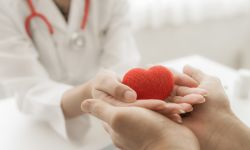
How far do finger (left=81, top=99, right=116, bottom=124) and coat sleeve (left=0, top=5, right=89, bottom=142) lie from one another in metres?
0.24

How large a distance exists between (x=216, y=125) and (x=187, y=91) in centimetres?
9

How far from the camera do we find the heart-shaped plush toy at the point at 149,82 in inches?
22.2

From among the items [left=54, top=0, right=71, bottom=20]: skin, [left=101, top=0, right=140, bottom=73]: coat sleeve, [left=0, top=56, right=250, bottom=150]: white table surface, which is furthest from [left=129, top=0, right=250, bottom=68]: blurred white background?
[left=0, top=56, right=250, bottom=150]: white table surface

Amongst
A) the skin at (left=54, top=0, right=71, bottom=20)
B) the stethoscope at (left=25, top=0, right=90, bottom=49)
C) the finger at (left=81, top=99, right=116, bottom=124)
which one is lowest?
the finger at (left=81, top=99, right=116, bottom=124)

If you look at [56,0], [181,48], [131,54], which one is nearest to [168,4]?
[181,48]

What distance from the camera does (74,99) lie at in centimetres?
74

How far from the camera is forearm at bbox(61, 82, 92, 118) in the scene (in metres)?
0.72

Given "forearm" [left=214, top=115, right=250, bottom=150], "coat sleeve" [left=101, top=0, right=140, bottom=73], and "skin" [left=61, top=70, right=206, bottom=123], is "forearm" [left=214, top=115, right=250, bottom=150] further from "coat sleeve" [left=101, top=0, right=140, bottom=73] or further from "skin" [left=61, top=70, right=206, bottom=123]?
"coat sleeve" [left=101, top=0, right=140, bottom=73]

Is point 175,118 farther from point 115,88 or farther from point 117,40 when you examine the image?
point 117,40

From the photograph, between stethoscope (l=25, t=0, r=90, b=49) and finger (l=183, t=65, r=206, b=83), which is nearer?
finger (l=183, t=65, r=206, b=83)

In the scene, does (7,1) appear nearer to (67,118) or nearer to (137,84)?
(67,118)

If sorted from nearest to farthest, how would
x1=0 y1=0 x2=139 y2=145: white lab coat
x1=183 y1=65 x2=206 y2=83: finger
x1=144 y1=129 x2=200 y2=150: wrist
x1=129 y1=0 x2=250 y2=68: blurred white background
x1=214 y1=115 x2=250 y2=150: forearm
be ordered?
1. x1=144 y1=129 x2=200 y2=150: wrist
2. x1=214 y1=115 x2=250 y2=150: forearm
3. x1=183 y1=65 x2=206 y2=83: finger
4. x1=0 y1=0 x2=139 y2=145: white lab coat
5. x1=129 y1=0 x2=250 y2=68: blurred white background

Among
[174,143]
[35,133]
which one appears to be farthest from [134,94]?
[35,133]

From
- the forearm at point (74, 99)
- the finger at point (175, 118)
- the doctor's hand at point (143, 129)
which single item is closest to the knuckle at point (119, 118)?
the doctor's hand at point (143, 129)
